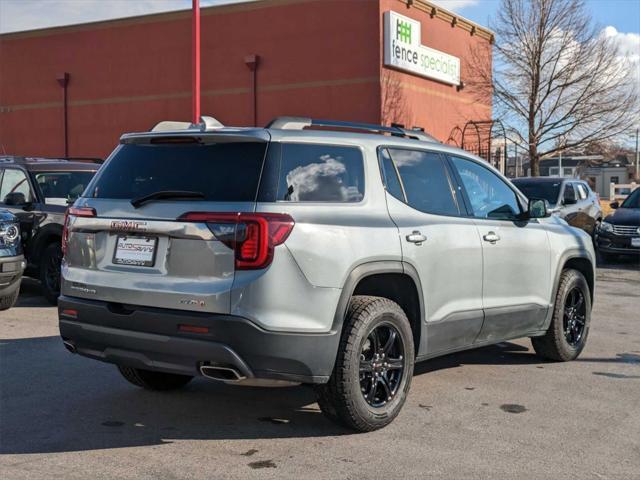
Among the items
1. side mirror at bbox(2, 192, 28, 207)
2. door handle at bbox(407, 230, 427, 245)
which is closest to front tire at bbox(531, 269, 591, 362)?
door handle at bbox(407, 230, 427, 245)

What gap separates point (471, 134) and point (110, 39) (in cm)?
1393

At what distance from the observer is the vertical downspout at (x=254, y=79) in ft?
85.8

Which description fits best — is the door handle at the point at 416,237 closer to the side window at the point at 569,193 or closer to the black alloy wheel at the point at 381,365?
the black alloy wheel at the point at 381,365

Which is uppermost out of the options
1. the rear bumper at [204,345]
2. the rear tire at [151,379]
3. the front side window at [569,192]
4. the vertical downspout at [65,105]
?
the vertical downspout at [65,105]

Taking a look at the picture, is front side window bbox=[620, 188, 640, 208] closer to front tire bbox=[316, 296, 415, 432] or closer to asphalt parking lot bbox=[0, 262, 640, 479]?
asphalt parking lot bbox=[0, 262, 640, 479]

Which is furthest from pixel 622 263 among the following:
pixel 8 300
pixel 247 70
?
pixel 247 70

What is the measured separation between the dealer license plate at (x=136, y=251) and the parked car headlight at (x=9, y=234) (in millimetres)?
4531

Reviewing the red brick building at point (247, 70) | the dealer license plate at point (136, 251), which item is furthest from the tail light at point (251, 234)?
the red brick building at point (247, 70)

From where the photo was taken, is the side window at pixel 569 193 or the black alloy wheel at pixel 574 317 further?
the side window at pixel 569 193

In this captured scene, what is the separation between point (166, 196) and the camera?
4.59 m

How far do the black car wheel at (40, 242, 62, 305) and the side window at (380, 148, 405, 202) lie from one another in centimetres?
606

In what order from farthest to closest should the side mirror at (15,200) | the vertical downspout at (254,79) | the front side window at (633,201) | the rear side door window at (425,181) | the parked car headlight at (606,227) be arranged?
the vertical downspout at (254,79) → the front side window at (633,201) → the parked car headlight at (606,227) → the side mirror at (15,200) → the rear side door window at (425,181)

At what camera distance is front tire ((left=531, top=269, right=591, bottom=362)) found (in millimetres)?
6738

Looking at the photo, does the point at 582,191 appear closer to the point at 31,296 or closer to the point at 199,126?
the point at 31,296
